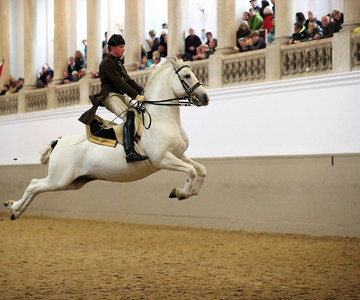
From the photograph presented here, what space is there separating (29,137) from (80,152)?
12.6 m

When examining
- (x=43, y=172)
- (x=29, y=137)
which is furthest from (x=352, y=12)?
(x=29, y=137)

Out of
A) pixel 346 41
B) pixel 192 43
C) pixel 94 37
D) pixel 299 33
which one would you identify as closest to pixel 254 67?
pixel 299 33

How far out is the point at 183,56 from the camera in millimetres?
17875

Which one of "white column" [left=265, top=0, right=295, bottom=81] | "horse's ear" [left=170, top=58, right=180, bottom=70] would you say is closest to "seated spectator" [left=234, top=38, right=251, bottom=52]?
"white column" [left=265, top=0, right=295, bottom=81]

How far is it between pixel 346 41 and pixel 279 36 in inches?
82.6

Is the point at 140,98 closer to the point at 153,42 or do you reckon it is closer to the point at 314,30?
the point at 314,30

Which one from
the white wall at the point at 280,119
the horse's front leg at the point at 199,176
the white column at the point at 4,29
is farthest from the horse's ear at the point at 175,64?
the white column at the point at 4,29

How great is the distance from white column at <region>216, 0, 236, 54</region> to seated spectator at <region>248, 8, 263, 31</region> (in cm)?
52

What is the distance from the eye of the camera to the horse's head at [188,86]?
344 inches

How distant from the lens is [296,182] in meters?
14.0

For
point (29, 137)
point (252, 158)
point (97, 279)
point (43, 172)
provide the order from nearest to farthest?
point (97, 279) → point (252, 158) → point (43, 172) → point (29, 137)

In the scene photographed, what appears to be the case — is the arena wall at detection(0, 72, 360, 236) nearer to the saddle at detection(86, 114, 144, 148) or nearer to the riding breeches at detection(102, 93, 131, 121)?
the saddle at detection(86, 114, 144, 148)

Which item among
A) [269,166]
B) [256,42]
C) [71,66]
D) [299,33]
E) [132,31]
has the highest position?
[132,31]

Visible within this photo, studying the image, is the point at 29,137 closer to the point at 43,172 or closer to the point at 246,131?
the point at 43,172
